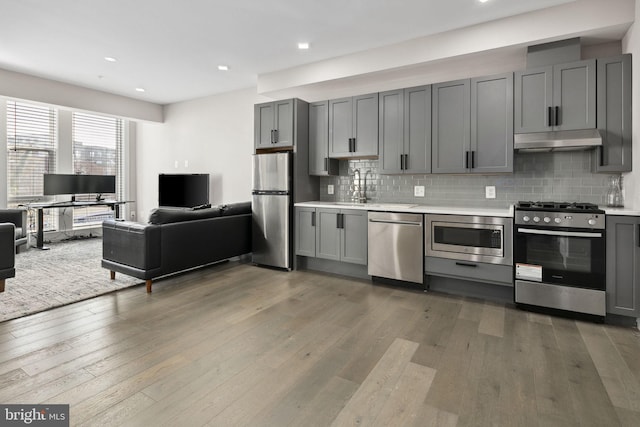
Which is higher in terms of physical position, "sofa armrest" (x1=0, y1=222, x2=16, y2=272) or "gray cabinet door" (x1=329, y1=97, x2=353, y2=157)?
"gray cabinet door" (x1=329, y1=97, x2=353, y2=157)

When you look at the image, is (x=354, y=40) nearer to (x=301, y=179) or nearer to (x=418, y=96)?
(x=418, y=96)

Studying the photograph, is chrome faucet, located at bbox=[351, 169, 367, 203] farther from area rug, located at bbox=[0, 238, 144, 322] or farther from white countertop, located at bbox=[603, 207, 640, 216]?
area rug, located at bbox=[0, 238, 144, 322]

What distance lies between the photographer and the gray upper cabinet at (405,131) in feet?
12.8

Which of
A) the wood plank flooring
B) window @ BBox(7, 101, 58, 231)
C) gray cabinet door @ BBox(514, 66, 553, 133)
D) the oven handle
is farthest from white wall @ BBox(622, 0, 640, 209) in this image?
window @ BBox(7, 101, 58, 231)

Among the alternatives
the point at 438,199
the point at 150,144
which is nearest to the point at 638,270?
the point at 438,199

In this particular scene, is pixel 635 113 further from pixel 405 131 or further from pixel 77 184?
pixel 77 184

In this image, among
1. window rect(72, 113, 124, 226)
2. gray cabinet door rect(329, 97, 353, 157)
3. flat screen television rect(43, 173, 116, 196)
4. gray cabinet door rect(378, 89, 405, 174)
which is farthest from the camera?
window rect(72, 113, 124, 226)

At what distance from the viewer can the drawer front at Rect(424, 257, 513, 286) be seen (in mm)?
3266

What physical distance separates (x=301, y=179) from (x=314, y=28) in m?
1.90

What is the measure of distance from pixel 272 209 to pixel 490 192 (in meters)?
2.81

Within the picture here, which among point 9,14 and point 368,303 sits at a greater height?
point 9,14

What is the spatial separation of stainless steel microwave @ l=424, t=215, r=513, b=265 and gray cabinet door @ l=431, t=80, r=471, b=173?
2.16 ft

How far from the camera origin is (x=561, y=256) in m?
2.99

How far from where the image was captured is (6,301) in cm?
326
